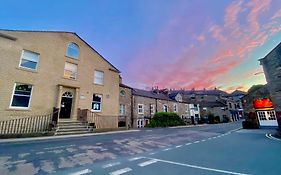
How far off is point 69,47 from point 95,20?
4072 millimetres

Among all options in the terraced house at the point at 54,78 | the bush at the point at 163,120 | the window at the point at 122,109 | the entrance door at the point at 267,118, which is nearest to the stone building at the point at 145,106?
the bush at the point at 163,120

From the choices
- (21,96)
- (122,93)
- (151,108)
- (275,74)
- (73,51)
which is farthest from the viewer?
(151,108)

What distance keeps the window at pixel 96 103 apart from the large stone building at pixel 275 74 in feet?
55.3

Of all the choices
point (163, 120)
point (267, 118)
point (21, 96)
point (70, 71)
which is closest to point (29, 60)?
point (21, 96)

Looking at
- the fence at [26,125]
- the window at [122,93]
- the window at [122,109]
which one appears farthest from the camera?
the window at [122,93]

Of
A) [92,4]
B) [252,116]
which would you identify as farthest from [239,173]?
[252,116]

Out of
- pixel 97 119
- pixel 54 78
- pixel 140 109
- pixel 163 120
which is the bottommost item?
pixel 163 120

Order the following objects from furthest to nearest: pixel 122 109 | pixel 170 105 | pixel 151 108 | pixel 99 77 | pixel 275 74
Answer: pixel 170 105 → pixel 151 108 → pixel 122 109 → pixel 99 77 → pixel 275 74

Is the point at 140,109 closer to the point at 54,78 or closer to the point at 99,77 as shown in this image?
the point at 99,77

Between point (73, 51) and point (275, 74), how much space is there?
19.8 m

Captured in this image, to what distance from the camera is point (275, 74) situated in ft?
42.1

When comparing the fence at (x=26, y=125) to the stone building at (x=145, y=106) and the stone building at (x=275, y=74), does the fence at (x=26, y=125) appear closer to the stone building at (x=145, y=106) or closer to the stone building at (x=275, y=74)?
the stone building at (x=145, y=106)

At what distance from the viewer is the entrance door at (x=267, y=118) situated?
773 inches

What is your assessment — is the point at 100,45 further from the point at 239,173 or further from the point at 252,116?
the point at 252,116
